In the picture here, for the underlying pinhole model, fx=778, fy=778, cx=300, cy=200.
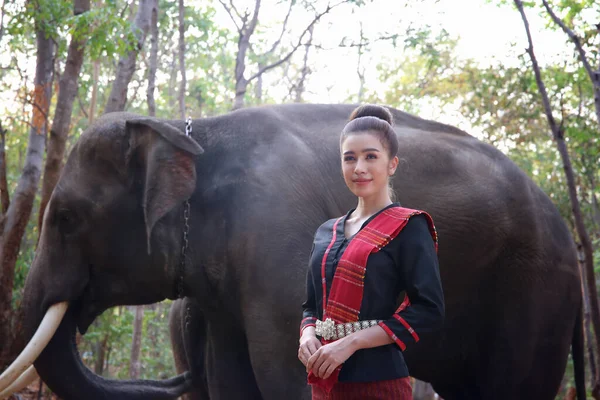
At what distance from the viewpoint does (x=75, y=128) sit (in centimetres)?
1385

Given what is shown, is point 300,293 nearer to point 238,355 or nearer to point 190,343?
point 238,355

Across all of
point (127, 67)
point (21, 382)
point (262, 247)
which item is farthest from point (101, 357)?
point (262, 247)

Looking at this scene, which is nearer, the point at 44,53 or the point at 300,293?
the point at 300,293

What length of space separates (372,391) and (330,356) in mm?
160

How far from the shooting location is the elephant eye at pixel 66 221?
3703mm

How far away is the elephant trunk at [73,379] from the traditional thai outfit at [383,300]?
6.47 feet

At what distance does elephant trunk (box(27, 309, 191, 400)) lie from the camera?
3684 mm

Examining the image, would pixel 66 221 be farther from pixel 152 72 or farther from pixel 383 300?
pixel 152 72

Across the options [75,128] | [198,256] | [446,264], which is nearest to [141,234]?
[198,256]

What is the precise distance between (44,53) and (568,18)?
16.5 feet

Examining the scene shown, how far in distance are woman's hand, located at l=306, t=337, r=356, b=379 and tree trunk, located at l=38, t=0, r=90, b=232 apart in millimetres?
4966

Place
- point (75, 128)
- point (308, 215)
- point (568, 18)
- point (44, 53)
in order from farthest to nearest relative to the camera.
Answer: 1. point (75, 128)
2. point (44, 53)
3. point (568, 18)
4. point (308, 215)

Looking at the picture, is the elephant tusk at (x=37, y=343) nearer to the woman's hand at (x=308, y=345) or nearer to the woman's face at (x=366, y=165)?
the woman's hand at (x=308, y=345)

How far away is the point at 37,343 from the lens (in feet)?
11.7
